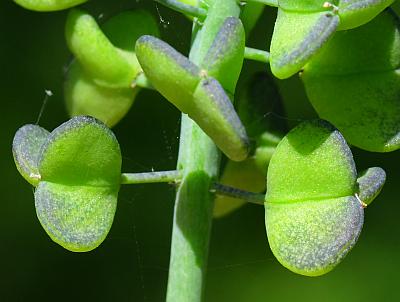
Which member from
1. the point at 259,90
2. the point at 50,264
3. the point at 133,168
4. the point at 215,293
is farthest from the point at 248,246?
the point at 259,90

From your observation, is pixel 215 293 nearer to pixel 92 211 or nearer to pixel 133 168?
pixel 133 168

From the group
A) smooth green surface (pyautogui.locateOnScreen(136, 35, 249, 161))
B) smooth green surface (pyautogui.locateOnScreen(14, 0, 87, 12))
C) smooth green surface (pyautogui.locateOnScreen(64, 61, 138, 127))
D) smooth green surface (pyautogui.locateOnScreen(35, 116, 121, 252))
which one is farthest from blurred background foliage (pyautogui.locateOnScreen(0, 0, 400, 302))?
smooth green surface (pyautogui.locateOnScreen(136, 35, 249, 161))

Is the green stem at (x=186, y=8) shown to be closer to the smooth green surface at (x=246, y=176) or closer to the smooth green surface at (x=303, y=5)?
the smooth green surface at (x=303, y=5)

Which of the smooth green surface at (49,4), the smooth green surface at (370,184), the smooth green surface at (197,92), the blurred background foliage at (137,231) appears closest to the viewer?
the smooth green surface at (197,92)

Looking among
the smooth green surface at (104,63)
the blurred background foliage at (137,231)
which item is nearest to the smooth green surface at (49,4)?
the smooth green surface at (104,63)

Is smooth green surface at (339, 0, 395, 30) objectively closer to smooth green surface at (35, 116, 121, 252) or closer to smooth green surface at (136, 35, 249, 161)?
smooth green surface at (136, 35, 249, 161)
